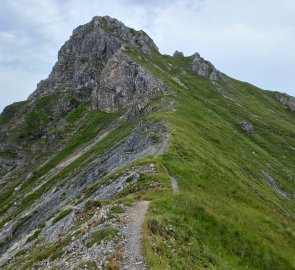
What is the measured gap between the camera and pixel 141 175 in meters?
42.1

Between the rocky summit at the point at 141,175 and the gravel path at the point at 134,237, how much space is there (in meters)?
0.10

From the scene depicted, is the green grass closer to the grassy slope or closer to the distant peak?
the grassy slope

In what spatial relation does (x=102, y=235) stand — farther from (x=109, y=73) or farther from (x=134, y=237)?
(x=109, y=73)

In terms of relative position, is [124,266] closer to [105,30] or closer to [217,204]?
[217,204]

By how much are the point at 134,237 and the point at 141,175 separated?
58.4 ft

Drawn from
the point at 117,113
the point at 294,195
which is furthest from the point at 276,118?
the point at 294,195

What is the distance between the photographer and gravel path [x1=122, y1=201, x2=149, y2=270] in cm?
2091

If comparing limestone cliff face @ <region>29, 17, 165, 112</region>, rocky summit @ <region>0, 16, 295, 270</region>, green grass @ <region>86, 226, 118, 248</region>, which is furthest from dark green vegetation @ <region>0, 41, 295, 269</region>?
limestone cliff face @ <region>29, 17, 165, 112</region>

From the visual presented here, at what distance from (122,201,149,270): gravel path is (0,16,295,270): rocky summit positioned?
0.32 feet

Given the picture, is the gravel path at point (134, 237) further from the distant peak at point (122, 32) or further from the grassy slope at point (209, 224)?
the distant peak at point (122, 32)

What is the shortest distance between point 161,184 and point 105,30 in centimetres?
16312

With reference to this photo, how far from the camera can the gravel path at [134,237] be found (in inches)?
823

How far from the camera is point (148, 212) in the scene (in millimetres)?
29453

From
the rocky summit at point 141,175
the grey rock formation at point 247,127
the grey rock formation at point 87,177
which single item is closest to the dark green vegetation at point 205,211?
the rocky summit at point 141,175
